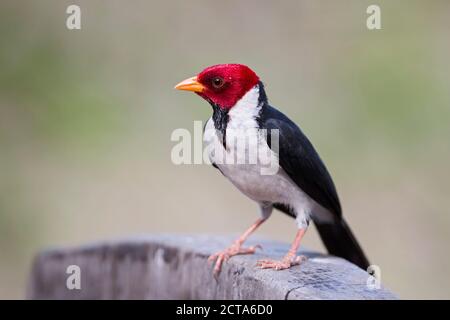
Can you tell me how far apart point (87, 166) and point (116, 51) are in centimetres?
89

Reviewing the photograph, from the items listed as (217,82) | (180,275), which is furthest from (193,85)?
(180,275)

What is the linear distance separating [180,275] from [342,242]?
56 cm

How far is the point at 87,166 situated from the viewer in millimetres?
6367

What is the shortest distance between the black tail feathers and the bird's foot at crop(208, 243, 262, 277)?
0.31 m

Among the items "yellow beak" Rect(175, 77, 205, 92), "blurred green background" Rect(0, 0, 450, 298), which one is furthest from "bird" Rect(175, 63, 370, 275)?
"blurred green background" Rect(0, 0, 450, 298)

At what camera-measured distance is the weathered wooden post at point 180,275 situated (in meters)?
2.03

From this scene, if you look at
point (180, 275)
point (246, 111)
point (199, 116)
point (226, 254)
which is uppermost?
point (246, 111)

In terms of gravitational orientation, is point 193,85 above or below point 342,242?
above

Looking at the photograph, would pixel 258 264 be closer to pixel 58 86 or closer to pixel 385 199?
pixel 385 199

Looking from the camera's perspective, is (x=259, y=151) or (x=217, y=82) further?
(x=259, y=151)

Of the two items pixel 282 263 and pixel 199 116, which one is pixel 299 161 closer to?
pixel 282 263

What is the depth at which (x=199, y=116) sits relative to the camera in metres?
5.47

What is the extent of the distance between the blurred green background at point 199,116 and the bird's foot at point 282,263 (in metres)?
2.77

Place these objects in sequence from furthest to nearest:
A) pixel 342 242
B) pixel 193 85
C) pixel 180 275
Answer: pixel 342 242, pixel 180 275, pixel 193 85
